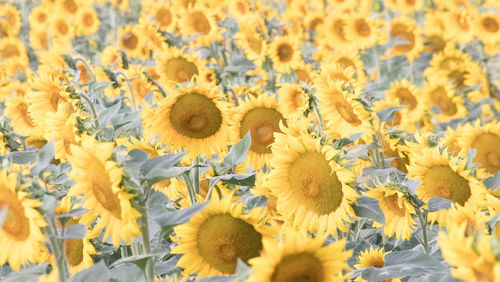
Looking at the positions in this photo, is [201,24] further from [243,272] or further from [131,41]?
[243,272]

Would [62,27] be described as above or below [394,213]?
above

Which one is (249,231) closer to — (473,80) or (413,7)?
(473,80)

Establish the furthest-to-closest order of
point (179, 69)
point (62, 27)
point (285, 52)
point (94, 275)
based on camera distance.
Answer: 1. point (62, 27)
2. point (285, 52)
3. point (179, 69)
4. point (94, 275)

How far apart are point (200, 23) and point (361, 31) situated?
1488mm

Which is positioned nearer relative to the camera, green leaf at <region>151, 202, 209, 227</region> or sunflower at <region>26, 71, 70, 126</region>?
green leaf at <region>151, 202, 209, 227</region>

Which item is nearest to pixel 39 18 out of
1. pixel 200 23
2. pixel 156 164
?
pixel 200 23

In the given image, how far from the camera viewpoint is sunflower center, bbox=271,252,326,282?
3.62 ft

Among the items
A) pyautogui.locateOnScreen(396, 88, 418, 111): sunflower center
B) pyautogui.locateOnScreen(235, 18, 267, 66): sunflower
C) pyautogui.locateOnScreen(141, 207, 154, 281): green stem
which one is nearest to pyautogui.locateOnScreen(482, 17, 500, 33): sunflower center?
pyautogui.locateOnScreen(396, 88, 418, 111): sunflower center

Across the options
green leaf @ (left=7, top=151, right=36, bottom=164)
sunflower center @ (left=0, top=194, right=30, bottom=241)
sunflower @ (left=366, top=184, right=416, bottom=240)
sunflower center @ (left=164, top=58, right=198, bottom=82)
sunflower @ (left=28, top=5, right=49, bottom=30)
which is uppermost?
sunflower @ (left=28, top=5, right=49, bottom=30)

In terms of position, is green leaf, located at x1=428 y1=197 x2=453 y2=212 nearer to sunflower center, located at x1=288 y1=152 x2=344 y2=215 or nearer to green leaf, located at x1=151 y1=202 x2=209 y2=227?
sunflower center, located at x1=288 y1=152 x2=344 y2=215

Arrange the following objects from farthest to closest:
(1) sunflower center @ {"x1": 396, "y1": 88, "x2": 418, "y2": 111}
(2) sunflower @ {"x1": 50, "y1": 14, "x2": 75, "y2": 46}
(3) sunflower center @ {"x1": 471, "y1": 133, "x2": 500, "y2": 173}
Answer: (2) sunflower @ {"x1": 50, "y1": 14, "x2": 75, "y2": 46} → (1) sunflower center @ {"x1": 396, "y1": 88, "x2": 418, "y2": 111} → (3) sunflower center @ {"x1": 471, "y1": 133, "x2": 500, "y2": 173}

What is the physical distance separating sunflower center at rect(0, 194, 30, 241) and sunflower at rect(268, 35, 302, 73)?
2.80 m

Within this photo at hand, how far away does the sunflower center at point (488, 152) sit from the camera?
237cm

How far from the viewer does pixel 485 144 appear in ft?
7.97
